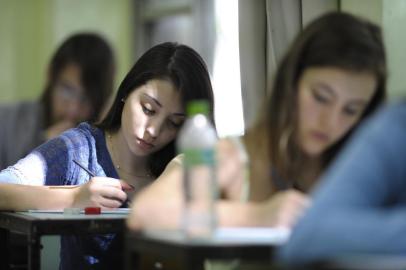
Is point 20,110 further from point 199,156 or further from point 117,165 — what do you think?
point 199,156

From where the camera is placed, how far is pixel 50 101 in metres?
4.89

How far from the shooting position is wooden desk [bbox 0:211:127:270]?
269 centimetres

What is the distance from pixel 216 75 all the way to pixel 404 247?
4.48 m

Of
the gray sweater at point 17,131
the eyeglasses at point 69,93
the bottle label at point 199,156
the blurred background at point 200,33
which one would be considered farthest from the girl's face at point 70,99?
the bottle label at point 199,156

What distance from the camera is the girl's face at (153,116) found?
323cm

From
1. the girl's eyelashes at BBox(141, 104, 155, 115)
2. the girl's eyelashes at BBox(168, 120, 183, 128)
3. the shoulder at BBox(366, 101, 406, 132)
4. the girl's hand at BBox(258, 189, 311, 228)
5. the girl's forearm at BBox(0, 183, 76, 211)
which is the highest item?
the shoulder at BBox(366, 101, 406, 132)

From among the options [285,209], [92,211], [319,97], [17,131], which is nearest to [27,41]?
[17,131]

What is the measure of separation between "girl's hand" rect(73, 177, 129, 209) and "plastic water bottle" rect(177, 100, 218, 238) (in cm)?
101

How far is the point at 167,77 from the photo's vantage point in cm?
329

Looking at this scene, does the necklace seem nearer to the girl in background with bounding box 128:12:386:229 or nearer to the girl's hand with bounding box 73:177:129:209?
the girl's hand with bounding box 73:177:129:209

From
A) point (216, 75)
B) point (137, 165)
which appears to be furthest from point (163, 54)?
point (216, 75)

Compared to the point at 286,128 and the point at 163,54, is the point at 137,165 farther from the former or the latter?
the point at 286,128

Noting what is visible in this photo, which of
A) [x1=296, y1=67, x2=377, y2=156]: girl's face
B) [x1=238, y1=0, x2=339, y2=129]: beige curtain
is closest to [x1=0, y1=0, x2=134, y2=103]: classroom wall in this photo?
[x1=238, y1=0, x2=339, y2=129]: beige curtain

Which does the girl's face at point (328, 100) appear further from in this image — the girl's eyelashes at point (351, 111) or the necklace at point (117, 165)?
the necklace at point (117, 165)
